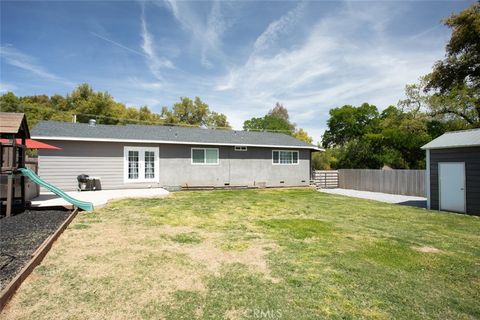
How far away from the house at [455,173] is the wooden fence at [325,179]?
9354 millimetres

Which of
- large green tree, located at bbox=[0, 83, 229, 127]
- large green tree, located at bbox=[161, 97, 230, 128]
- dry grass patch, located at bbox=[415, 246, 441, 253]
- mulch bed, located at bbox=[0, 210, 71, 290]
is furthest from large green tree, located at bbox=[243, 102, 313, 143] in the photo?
mulch bed, located at bbox=[0, 210, 71, 290]

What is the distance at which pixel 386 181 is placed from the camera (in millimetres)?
17625

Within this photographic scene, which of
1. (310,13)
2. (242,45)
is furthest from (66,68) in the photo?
(310,13)

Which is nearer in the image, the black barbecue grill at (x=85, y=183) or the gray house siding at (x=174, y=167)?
the black barbecue grill at (x=85, y=183)

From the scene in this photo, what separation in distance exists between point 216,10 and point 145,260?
466 inches

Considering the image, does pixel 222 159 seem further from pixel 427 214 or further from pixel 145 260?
pixel 145 260

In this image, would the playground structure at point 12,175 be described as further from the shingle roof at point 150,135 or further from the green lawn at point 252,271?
the shingle roof at point 150,135

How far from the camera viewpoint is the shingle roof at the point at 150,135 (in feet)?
47.0

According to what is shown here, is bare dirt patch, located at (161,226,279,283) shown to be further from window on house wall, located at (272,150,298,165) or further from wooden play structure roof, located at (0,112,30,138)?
window on house wall, located at (272,150,298,165)

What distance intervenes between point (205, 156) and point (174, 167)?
218cm

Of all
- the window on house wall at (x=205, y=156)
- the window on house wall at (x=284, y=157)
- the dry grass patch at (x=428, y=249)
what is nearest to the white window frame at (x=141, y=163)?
the window on house wall at (x=205, y=156)

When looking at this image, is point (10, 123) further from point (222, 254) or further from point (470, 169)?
point (470, 169)

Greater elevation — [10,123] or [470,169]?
[10,123]

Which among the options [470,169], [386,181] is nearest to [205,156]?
[386,181]
